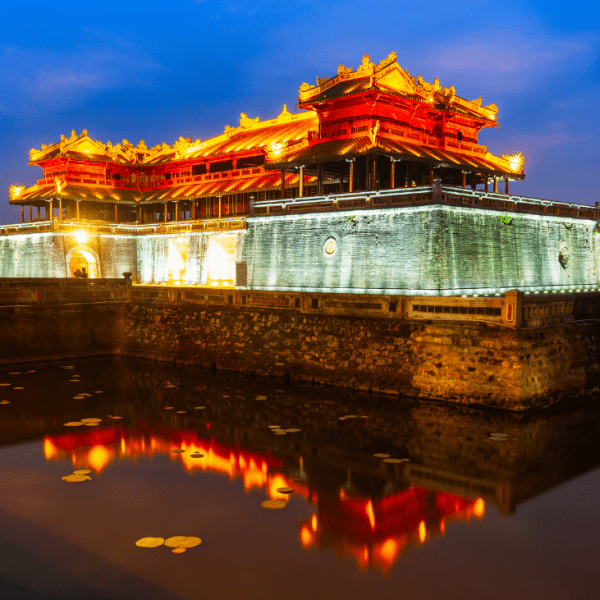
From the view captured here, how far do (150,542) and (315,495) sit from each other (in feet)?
10.1

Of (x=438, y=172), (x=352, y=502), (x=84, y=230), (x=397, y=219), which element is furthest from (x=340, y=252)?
(x=84, y=230)

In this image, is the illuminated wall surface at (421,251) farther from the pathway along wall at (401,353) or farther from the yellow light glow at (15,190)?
the yellow light glow at (15,190)

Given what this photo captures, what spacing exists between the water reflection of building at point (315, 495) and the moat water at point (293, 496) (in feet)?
0.13

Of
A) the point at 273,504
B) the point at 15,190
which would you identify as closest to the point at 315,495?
the point at 273,504

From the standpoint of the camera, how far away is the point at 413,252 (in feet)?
69.0

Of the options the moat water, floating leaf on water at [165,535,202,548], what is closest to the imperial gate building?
the moat water

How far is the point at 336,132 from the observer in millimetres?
26484

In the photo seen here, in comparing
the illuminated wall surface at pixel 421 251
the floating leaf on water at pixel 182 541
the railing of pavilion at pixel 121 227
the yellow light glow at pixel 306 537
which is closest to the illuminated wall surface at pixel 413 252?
the illuminated wall surface at pixel 421 251

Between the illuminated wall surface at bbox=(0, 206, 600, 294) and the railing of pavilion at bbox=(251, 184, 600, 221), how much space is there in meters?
0.30

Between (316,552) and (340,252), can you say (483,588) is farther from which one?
(340,252)

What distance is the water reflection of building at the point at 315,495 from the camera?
8.50 meters

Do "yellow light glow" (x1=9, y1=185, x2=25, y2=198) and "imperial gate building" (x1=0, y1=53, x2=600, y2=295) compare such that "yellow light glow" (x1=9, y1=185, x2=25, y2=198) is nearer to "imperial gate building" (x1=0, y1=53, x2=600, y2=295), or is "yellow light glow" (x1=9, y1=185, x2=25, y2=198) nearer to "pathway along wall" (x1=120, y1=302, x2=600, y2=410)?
"imperial gate building" (x1=0, y1=53, x2=600, y2=295)

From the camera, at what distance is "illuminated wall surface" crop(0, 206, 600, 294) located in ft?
68.2

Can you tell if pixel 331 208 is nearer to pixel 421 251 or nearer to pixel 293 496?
pixel 421 251
